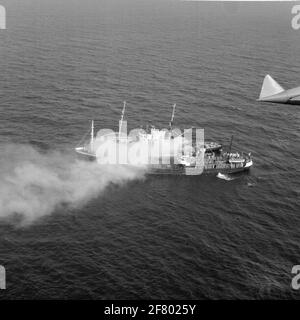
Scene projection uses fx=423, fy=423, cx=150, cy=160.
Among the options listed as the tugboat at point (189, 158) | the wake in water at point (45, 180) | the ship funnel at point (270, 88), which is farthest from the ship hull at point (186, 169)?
the ship funnel at point (270, 88)

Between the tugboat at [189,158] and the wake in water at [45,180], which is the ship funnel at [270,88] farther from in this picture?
the wake in water at [45,180]

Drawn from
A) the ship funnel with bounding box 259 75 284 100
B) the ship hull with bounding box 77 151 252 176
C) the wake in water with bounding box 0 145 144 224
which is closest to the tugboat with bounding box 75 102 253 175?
the ship hull with bounding box 77 151 252 176

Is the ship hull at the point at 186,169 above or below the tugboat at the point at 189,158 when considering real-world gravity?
below

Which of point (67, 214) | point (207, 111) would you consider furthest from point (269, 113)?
point (67, 214)

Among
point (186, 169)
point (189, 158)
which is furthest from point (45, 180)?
point (189, 158)

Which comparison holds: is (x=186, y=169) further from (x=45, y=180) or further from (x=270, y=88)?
(x=270, y=88)

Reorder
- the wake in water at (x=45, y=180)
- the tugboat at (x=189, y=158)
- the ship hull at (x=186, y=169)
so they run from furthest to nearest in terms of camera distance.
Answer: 1. the tugboat at (x=189, y=158)
2. the ship hull at (x=186, y=169)
3. the wake in water at (x=45, y=180)
